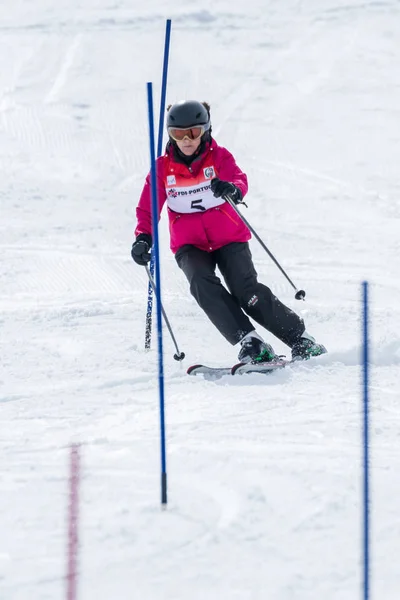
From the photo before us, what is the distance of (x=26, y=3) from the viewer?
1642 cm

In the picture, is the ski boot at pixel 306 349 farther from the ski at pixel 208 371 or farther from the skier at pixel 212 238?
the ski at pixel 208 371

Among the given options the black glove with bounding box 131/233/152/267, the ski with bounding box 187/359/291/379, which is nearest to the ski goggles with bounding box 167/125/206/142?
the black glove with bounding box 131/233/152/267

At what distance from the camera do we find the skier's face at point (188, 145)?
454 cm

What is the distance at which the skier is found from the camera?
447cm

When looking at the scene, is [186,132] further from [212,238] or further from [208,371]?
[208,371]

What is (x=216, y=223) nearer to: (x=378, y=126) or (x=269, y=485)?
(x=269, y=485)

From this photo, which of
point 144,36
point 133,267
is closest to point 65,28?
point 144,36

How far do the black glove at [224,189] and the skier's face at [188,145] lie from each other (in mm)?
244

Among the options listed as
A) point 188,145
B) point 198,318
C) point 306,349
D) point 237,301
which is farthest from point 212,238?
point 198,318

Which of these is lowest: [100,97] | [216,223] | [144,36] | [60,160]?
[216,223]

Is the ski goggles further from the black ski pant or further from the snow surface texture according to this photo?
the snow surface texture

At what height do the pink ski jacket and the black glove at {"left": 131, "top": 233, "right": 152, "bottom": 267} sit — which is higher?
the pink ski jacket

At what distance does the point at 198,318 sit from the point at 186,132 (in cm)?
152

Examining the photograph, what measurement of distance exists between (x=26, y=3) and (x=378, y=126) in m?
8.73
